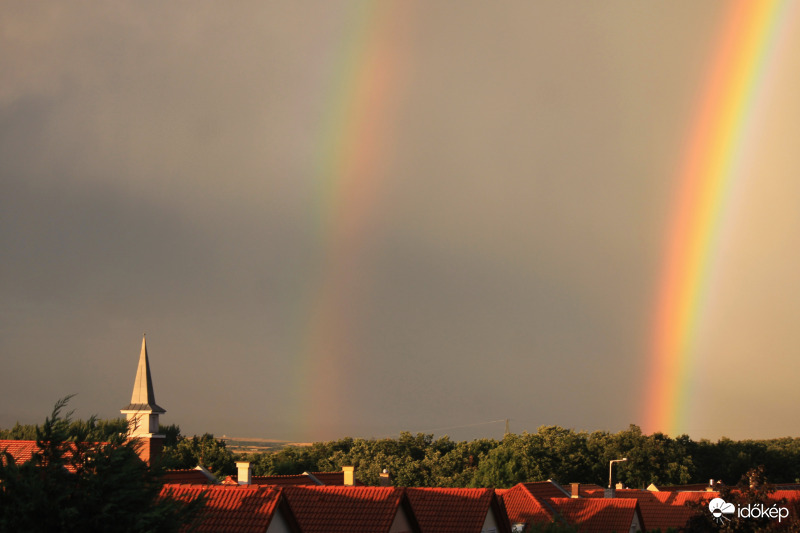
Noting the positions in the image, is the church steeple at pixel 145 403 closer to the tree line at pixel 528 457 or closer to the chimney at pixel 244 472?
the chimney at pixel 244 472

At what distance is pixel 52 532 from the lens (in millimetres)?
20141

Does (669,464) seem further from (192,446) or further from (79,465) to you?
(79,465)

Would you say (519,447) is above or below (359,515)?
below

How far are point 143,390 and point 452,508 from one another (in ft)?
112

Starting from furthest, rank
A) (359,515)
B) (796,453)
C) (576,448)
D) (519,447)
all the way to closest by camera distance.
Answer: (796,453)
(576,448)
(519,447)
(359,515)

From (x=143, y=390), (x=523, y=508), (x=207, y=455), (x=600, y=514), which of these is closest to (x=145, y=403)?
(x=143, y=390)

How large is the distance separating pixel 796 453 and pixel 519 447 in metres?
58.2

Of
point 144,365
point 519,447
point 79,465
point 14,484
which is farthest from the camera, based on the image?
point 519,447

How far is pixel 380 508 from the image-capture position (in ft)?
108

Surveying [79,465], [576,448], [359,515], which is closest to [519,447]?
[576,448]

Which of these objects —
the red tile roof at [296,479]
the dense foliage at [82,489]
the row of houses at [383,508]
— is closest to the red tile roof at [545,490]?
the row of houses at [383,508]

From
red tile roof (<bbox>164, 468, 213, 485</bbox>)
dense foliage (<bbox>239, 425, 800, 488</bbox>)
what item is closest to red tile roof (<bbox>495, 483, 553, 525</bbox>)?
red tile roof (<bbox>164, 468, 213, 485</bbox>)

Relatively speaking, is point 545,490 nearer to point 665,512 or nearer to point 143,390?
point 665,512

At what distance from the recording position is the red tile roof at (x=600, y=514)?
51.7 metres
